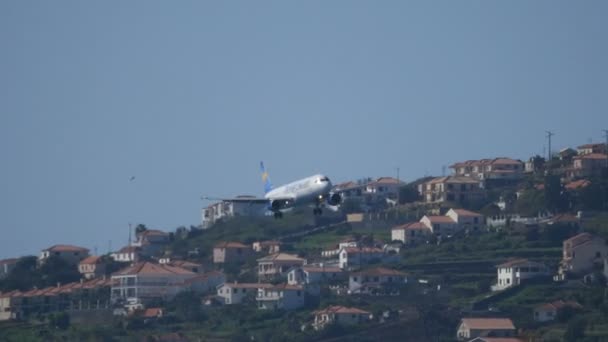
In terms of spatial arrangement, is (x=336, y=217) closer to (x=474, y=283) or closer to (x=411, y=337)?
(x=474, y=283)

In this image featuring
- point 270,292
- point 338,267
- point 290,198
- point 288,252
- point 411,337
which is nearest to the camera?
point 290,198

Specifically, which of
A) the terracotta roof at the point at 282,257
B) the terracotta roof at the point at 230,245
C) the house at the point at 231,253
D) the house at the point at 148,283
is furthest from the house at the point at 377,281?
the terracotta roof at the point at 230,245

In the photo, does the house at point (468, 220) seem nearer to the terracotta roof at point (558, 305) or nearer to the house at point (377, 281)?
the house at point (377, 281)

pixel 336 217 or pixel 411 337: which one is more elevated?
pixel 336 217

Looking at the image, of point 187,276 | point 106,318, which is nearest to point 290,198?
point 106,318

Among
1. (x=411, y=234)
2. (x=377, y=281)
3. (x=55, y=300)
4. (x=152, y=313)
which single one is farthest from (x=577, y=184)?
(x=55, y=300)

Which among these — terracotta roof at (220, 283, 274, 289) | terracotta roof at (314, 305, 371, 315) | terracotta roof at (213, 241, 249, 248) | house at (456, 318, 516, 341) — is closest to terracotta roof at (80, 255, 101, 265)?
terracotta roof at (213, 241, 249, 248)
